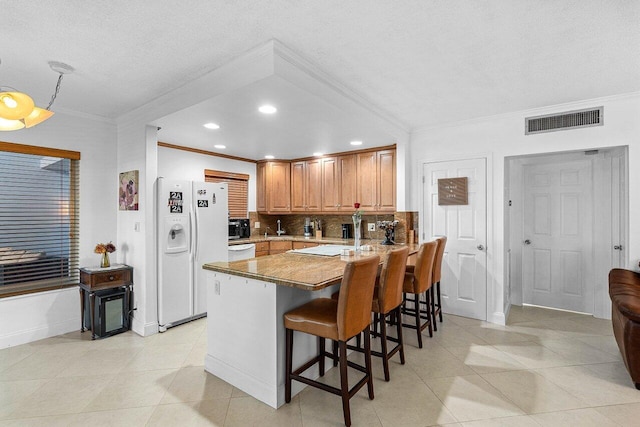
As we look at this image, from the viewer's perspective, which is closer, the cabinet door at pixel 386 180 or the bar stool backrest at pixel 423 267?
the bar stool backrest at pixel 423 267

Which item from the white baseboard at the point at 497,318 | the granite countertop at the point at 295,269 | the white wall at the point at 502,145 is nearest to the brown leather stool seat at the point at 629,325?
the white wall at the point at 502,145

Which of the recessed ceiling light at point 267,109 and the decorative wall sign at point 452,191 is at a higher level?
the recessed ceiling light at point 267,109

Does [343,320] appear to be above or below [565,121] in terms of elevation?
below

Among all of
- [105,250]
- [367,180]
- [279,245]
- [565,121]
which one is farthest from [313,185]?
[565,121]

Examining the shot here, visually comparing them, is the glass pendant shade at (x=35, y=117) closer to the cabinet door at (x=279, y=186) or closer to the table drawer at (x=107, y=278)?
the table drawer at (x=107, y=278)

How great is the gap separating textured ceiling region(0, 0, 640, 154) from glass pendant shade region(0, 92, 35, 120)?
510mm

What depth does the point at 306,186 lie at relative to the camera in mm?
5512

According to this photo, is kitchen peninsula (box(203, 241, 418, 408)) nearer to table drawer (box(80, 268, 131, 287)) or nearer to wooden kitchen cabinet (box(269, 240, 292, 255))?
table drawer (box(80, 268, 131, 287))

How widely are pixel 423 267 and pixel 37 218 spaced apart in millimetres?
4096

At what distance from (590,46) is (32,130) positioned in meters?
5.05

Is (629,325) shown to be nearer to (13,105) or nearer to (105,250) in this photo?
(13,105)

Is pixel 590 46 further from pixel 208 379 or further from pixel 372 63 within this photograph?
pixel 208 379

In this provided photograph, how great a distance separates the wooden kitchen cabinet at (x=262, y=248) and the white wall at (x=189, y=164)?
1352 millimetres

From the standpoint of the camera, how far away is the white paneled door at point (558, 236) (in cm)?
411
